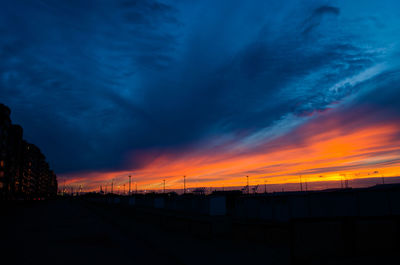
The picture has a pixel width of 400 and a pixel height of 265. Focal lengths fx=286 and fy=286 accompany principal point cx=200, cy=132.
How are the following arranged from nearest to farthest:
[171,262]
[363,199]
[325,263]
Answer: [325,263], [171,262], [363,199]

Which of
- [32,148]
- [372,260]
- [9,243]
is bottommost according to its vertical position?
[9,243]

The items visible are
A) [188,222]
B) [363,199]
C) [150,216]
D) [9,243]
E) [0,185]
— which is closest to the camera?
[9,243]

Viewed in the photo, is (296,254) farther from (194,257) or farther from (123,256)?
(123,256)

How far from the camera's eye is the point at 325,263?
996 centimetres

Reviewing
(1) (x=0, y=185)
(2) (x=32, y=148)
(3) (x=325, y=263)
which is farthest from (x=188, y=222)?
(2) (x=32, y=148)

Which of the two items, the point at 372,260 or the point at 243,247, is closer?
the point at 372,260

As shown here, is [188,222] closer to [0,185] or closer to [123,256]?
[123,256]

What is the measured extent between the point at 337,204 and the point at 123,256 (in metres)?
20.0

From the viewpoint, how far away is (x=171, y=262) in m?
13.7

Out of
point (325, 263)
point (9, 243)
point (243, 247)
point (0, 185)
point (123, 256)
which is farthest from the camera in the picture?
point (0, 185)

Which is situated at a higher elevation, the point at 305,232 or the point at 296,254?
the point at 305,232

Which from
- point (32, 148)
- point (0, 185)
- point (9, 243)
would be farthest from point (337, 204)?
point (32, 148)

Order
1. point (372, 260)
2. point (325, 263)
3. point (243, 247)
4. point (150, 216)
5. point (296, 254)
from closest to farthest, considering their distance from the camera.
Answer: point (372, 260) → point (325, 263) → point (296, 254) → point (243, 247) → point (150, 216)

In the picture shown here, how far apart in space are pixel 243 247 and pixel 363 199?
14.6 metres
